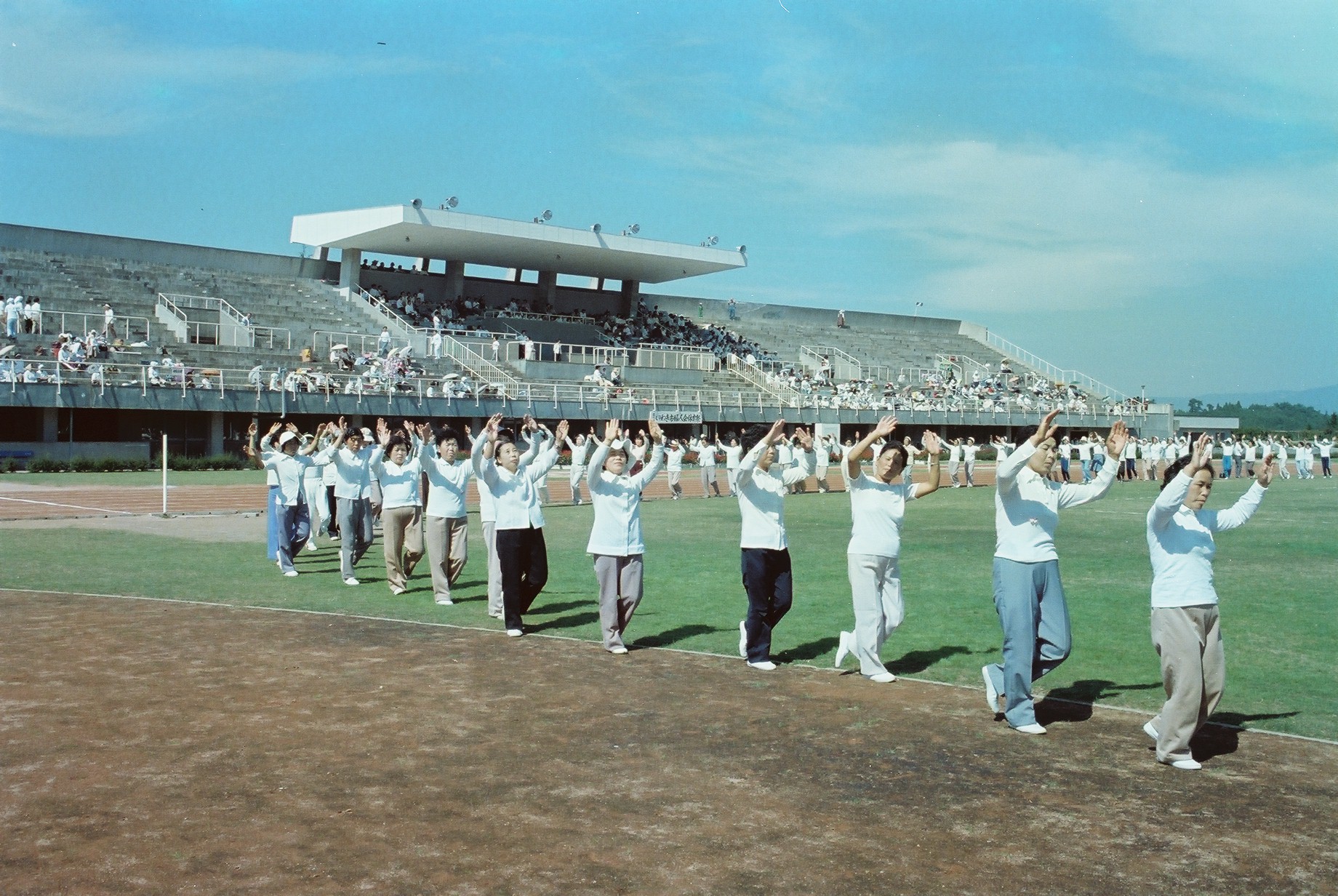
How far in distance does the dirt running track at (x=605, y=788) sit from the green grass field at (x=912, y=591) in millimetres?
1058

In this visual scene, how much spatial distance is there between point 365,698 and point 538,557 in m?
2.99

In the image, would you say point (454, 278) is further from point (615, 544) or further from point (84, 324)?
point (615, 544)

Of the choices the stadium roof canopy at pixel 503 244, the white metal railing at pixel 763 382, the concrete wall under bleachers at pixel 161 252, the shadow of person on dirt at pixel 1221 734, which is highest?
the stadium roof canopy at pixel 503 244

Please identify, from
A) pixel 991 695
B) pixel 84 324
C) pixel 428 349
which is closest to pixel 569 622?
pixel 991 695

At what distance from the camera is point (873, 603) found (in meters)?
8.97

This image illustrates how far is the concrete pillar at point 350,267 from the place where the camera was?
5809cm

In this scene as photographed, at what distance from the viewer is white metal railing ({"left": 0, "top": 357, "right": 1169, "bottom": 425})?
127 feet

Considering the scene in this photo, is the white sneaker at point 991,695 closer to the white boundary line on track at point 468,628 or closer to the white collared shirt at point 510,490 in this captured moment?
the white boundary line on track at point 468,628

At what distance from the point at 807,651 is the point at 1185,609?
3997 mm

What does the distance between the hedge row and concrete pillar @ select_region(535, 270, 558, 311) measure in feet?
88.4

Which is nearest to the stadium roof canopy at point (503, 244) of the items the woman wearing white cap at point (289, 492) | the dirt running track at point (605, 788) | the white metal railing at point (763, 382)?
the white metal railing at point (763, 382)

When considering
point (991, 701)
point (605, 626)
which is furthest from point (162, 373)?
point (991, 701)

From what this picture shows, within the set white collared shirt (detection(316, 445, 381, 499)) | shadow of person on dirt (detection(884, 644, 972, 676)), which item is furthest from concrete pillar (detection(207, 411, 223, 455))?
shadow of person on dirt (detection(884, 644, 972, 676))

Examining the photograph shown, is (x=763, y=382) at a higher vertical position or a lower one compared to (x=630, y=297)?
lower
